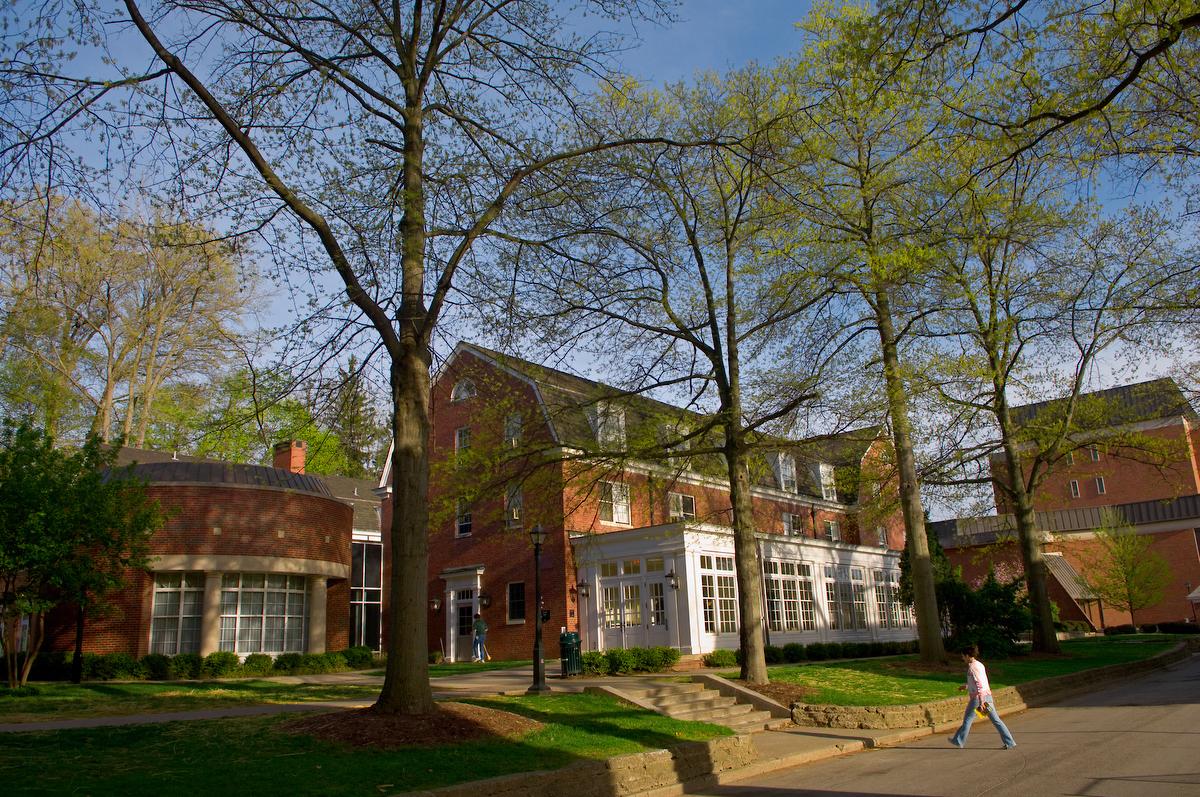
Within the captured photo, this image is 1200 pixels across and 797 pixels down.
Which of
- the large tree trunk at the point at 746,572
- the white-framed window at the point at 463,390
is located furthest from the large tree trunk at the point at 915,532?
the white-framed window at the point at 463,390

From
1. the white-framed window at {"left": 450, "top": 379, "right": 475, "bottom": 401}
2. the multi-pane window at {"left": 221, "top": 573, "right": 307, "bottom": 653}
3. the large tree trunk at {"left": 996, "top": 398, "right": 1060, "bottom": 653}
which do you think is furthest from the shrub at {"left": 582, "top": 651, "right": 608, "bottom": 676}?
the large tree trunk at {"left": 996, "top": 398, "right": 1060, "bottom": 653}

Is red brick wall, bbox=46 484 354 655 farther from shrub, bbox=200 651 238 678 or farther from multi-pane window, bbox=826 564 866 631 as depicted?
multi-pane window, bbox=826 564 866 631

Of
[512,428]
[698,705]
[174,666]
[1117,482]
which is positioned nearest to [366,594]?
[174,666]

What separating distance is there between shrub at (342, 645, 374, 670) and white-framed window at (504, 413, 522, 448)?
10917 mm

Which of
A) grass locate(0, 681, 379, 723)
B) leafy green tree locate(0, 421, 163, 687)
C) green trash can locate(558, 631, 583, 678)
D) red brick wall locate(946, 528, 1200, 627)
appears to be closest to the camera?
grass locate(0, 681, 379, 723)

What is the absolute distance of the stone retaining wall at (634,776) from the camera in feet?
26.5

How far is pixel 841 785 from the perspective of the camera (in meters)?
9.30

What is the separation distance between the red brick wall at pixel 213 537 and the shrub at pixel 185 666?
1381 millimetres

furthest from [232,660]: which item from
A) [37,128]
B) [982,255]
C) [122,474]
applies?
[982,255]

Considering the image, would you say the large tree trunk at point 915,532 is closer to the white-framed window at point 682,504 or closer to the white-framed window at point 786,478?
the white-framed window at point 682,504

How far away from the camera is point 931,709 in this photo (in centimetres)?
1441

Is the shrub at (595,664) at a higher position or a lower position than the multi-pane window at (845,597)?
lower

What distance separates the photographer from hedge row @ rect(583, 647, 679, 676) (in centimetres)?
1998

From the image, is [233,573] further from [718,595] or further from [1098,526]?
[1098,526]
